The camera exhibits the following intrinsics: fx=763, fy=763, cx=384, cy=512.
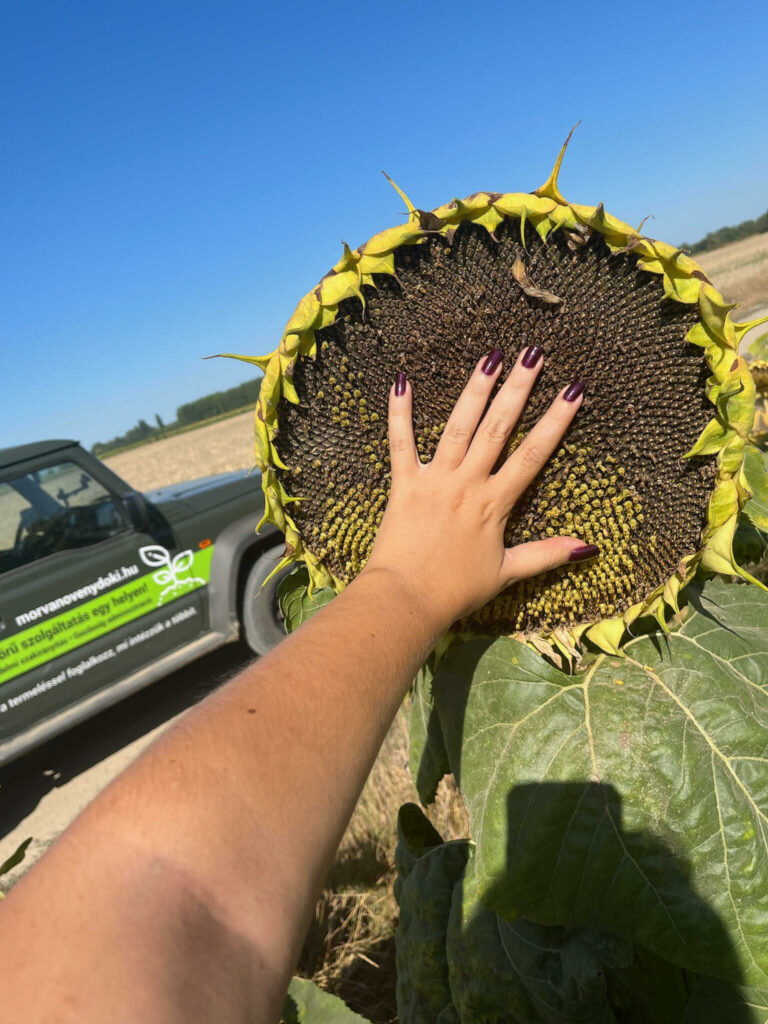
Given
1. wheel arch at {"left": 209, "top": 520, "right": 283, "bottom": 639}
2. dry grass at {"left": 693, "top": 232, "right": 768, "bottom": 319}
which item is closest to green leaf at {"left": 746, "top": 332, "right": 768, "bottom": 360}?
wheel arch at {"left": 209, "top": 520, "right": 283, "bottom": 639}

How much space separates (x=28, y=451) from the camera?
18.3 ft

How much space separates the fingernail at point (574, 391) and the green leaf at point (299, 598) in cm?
68

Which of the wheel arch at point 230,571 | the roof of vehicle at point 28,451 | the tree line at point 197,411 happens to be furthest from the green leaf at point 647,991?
the tree line at point 197,411

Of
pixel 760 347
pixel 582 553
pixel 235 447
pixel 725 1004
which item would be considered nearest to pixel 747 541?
pixel 582 553

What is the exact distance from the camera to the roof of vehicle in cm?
548

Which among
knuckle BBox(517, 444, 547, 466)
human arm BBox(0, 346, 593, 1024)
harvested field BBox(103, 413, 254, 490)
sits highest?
knuckle BBox(517, 444, 547, 466)

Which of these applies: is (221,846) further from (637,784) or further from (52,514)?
(52,514)

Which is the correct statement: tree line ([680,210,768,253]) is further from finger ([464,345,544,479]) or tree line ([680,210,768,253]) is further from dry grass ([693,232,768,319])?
finger ([464,345,544,479])

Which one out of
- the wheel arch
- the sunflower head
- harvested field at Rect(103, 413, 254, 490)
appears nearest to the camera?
the sunflower head

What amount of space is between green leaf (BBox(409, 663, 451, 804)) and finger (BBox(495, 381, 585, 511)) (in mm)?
614

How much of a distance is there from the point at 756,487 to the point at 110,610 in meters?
4.96

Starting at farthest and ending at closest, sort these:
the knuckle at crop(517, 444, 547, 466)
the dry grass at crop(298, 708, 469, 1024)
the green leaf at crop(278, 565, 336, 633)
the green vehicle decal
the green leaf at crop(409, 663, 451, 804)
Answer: the green vehicle decal
the dry grass at crop(298, 708, 469, 1024)
the green leaf at crop(409, 663, 451, 804)
the green leaf at crop(278, 565, 336, 633)
the knuckle at crop(517, 444, 547, 466)

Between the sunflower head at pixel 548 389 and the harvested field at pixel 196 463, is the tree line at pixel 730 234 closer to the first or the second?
the harvested field at pixel 196 463

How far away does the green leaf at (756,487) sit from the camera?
143 cm
